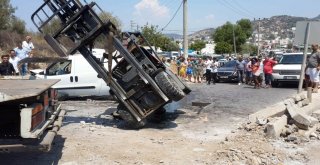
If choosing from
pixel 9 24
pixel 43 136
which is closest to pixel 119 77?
pixel 43 136

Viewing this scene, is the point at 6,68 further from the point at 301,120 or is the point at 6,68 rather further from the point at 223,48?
the point at 223,48

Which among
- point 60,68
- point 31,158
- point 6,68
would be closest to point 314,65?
point 60,68

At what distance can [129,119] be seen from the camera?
9.79 meters

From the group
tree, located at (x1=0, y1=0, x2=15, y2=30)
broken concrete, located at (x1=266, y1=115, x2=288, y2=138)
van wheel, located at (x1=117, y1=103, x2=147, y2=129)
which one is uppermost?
→ tree, located at (x1=0, y1=0, x2=15, y2=30)

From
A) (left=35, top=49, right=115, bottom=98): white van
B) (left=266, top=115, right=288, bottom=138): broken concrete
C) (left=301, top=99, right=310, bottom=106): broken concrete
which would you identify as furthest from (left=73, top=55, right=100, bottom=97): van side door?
(left=266, top=115, right=288, bottom=138): broken concrete

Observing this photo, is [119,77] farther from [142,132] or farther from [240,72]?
[240,72]

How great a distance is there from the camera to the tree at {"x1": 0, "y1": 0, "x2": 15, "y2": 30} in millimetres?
46388

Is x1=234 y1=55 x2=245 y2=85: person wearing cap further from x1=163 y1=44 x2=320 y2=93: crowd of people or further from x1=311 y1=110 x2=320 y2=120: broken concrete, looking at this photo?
x1=311 y1=110 x2=320 y2=120: broken concrete

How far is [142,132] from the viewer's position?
380 inches

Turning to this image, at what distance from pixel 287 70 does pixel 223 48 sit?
83409mm

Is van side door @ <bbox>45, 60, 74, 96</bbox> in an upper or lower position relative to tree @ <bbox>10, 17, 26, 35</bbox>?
lower

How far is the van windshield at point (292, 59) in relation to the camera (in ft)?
74.2

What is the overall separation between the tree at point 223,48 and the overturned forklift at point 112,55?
9561cm

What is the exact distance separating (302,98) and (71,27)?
662 centimetres
